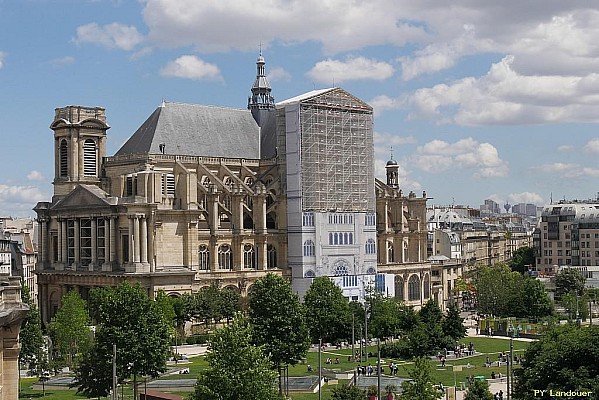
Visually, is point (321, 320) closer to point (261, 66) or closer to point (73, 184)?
point (73, 184)

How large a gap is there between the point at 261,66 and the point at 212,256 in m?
41.1

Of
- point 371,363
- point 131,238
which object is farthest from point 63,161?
point 371,363

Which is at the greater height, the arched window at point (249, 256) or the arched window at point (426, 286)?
the arched window at point (249, 256)

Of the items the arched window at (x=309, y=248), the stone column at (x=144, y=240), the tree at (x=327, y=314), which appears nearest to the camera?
the tree at (x=327, y=314)

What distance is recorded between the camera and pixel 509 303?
387 ft

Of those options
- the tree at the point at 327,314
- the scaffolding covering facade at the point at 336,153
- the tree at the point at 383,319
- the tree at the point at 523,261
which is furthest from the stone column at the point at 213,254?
the tree at the point at 523,261

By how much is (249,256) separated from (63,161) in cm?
2511

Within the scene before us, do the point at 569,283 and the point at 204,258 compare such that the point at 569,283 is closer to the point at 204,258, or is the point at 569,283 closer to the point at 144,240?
the point at 204,258

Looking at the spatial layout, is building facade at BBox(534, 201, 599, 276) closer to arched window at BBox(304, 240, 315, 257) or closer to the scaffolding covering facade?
the scaffolding covering facade

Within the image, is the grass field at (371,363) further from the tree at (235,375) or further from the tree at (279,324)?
the tree at (235,375)

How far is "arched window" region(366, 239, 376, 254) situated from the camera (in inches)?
5118

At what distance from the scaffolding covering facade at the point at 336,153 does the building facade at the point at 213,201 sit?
0.14m

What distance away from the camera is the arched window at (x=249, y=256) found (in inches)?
4761

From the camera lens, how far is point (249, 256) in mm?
121562
